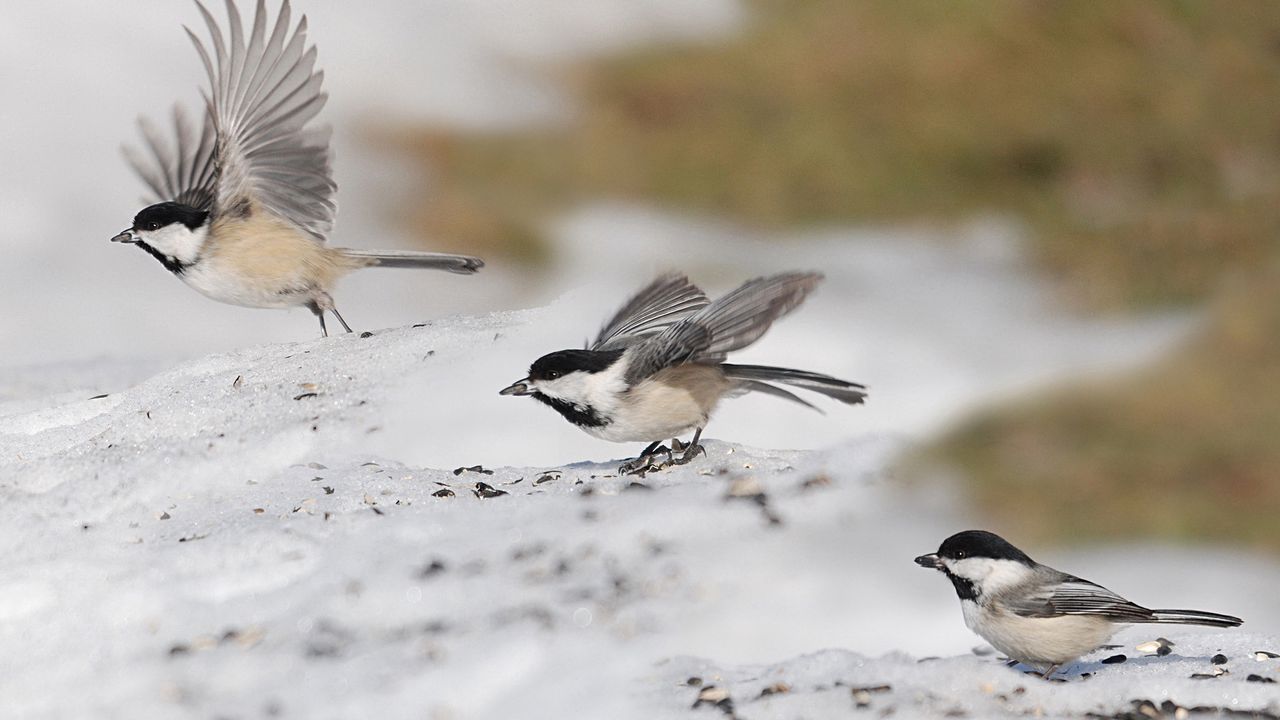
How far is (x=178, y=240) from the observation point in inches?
128

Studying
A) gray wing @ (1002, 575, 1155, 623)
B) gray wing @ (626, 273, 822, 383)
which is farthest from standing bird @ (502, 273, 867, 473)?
gray wing @ (1002, 575, 1155, 623)

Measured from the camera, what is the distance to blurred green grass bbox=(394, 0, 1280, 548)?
19.5ft

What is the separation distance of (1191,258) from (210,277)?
499cm

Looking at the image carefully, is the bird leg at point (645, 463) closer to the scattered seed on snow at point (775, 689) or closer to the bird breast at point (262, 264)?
the scattered seed on snow at point (775, 689)

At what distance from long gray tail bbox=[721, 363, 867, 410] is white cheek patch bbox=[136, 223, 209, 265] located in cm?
127

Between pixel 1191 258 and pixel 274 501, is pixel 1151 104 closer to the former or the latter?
pixel 1191 258

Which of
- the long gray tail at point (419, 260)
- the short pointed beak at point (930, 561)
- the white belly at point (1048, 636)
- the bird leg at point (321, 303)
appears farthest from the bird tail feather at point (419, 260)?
the white belly at point (1048, 636)

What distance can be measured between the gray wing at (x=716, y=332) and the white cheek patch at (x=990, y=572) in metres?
0.55

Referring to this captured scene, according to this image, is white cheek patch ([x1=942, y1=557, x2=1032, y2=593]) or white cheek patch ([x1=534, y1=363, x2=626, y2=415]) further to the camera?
white cheek patch ([x1=534, y1=363, x2=626, y2=415])

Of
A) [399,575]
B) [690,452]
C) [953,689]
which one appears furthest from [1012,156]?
[399,575]

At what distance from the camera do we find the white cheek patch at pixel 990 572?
253cm

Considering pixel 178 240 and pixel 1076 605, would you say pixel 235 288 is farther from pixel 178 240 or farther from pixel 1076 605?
pixel 1076 605

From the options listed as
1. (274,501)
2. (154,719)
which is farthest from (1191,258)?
(154,719)

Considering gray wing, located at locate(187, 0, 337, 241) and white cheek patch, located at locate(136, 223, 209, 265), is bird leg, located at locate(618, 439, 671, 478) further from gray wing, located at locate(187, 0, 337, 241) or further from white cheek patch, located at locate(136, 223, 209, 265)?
white cheek patch, located at locate(136, 223, 209, 265)
